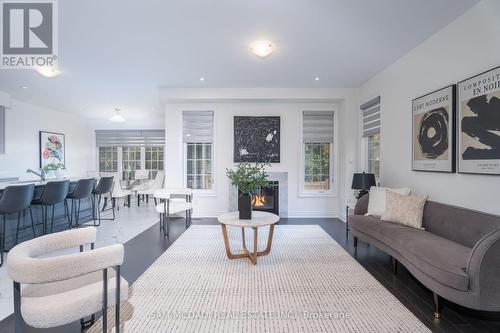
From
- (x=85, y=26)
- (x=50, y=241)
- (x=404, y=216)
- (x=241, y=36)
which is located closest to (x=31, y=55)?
(x=85, y=26)

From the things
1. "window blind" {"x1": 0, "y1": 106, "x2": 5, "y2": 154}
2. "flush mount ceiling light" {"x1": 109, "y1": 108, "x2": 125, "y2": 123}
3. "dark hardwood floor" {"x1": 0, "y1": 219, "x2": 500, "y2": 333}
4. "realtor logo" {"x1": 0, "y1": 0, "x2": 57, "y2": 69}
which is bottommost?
"dark hardwood floor" {"x1": 0, "y1": 219, "x2": 500, "y2": 333}

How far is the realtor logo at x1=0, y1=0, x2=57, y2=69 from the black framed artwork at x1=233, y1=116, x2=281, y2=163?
11.5 feet

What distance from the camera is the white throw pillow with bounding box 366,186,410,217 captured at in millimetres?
3616

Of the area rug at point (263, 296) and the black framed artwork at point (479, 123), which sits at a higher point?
the black framed artwork at point (479, 123)

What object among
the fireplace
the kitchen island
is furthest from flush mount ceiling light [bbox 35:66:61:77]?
the fireplace

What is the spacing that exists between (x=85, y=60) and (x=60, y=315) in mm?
3881

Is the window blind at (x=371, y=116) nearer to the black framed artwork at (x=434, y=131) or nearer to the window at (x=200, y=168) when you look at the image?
the black framed artwork at (x=434, y=131)

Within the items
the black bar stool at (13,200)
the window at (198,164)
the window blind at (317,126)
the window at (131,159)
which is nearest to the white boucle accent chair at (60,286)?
the black bar stool at (13,200)

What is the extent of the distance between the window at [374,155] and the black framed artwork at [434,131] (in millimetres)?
1312

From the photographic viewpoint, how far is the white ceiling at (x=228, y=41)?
2707 millimetres

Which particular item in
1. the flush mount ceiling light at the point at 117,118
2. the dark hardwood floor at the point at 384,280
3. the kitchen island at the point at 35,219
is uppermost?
the flush mount ceiling light at the point at 117,118

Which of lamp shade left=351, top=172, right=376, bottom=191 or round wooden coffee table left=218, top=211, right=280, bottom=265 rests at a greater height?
lamp shade left=351, top=172, right=376, bottom=191

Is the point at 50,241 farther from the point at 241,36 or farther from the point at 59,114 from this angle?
the point at 59,114

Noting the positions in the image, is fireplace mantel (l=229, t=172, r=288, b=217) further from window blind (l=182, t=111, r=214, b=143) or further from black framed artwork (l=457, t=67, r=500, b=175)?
black framed artwork (l=457, t=67, r=500, b=175)
